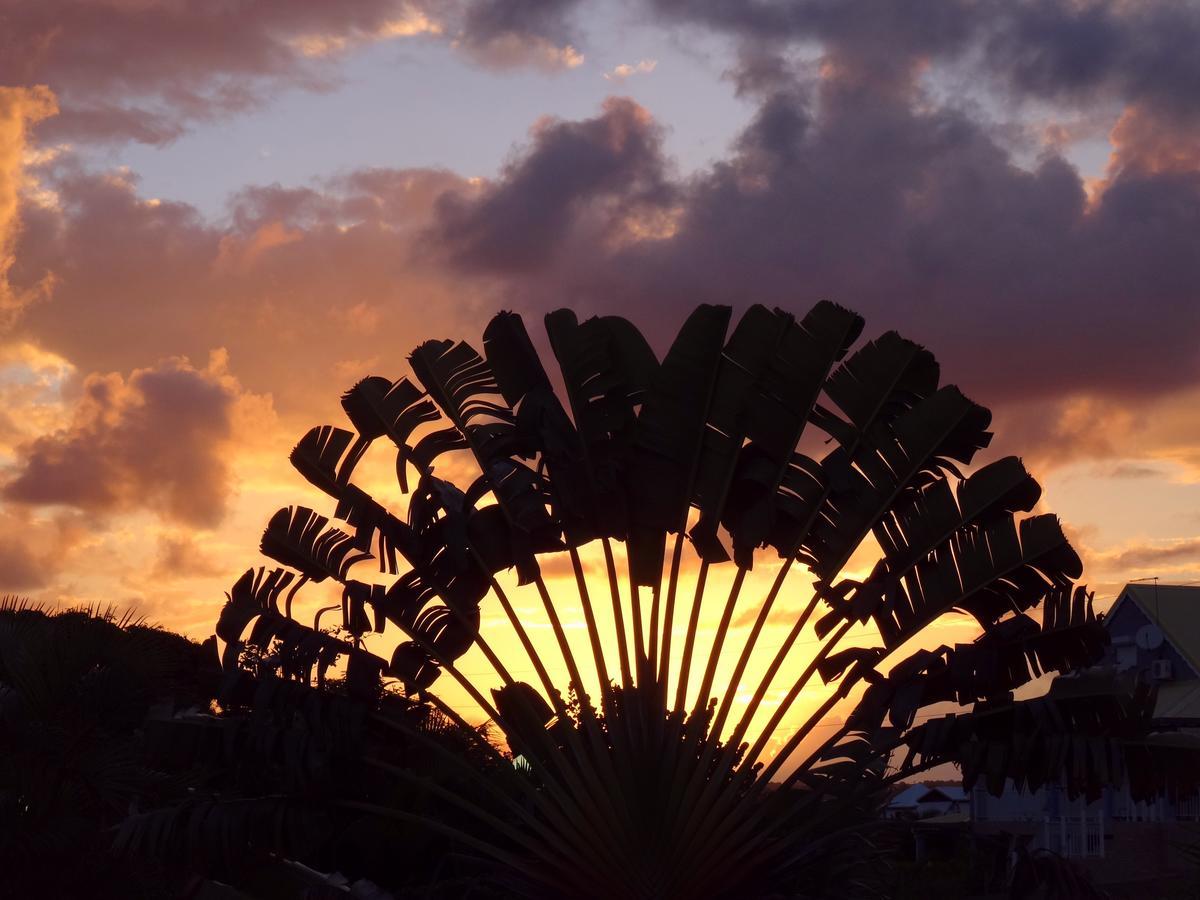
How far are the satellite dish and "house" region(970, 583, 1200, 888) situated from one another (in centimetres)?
2

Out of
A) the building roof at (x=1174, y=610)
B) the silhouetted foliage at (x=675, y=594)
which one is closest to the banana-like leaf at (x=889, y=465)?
the silhouetted foliage at (x=675, y=594)

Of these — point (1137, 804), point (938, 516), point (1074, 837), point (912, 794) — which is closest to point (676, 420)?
point (938, 516)

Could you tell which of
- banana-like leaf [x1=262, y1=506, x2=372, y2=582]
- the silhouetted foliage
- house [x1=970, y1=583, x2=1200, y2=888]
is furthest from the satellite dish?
banana-like leaf [x1=262, y1=506, x2=372, y2=582]

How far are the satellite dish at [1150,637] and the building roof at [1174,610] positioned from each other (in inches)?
6.8

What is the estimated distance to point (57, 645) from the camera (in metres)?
12.6

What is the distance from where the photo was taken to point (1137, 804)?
70.6 ft

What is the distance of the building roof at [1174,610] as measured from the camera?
2850 centimetres

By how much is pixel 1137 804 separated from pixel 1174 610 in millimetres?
9727

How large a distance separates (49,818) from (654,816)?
225 inches

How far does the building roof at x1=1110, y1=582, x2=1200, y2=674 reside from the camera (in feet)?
93.5

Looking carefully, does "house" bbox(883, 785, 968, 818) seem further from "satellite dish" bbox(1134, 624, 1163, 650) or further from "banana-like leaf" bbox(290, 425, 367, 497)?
"banana-like leaf" bbox(290, 425, 367, 497)

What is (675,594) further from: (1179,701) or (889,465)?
(1179,701)

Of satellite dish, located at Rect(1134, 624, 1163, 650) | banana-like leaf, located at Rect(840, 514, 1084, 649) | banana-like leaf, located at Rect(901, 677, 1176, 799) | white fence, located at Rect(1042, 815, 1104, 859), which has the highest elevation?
satellite dish, located at Rect(1134, 624, 1163, 650)

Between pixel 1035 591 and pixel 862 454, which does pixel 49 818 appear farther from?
pixel 1035 591
